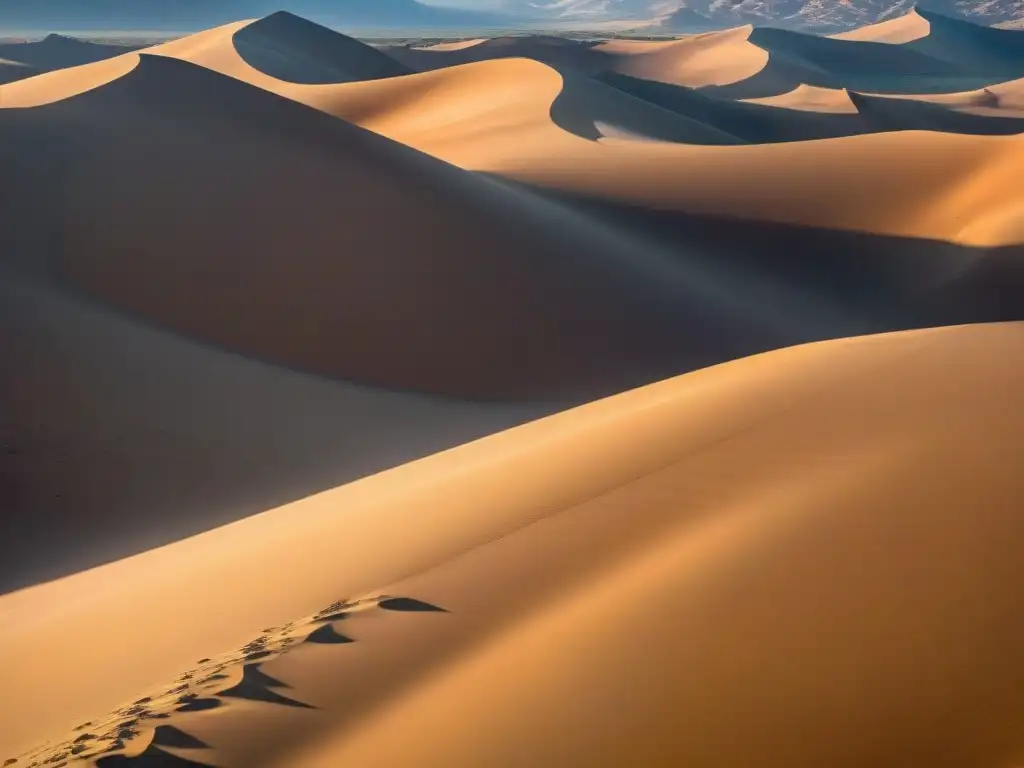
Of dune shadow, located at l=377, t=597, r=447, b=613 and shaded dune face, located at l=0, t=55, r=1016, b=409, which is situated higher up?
dune shadow, located at l=377, t=597, r=447, b=613

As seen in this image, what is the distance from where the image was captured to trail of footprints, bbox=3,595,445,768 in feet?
7.45

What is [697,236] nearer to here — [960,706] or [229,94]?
[229,94]

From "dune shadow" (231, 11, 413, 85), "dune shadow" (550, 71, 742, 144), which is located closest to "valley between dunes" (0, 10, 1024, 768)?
"dune shadow" (550, 71, 742, 144)

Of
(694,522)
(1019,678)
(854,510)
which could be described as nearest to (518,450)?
(694,522)

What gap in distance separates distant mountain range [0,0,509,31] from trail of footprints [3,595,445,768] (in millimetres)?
117932

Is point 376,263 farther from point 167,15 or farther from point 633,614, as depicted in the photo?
point 167,15

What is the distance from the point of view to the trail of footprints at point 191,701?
2.27 meters

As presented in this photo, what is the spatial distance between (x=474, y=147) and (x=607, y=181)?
4926 millimetres

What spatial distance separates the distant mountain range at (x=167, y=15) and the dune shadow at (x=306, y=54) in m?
80.1

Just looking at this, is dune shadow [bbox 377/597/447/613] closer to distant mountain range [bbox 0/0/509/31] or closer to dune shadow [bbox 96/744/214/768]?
dune shadow [bbox 96/744/214/768]

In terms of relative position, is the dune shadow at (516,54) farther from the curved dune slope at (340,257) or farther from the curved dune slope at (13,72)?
the curved dune slope at (340,257)

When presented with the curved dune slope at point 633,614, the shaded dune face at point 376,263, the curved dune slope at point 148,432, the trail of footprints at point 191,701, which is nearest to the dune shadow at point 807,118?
the shaded dune face at point 376,263

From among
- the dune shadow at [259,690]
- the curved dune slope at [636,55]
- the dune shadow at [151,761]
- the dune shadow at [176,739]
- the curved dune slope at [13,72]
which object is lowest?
the curved dune slope at [636,55]

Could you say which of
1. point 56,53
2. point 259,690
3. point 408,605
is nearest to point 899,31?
point 56,53
